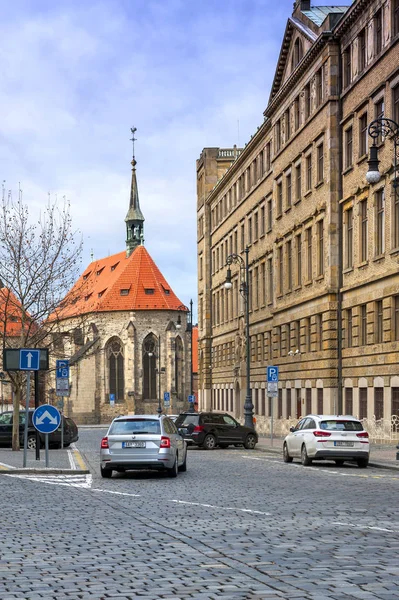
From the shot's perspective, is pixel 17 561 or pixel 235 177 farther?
pixel 235 177

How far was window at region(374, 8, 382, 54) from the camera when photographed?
135 feet

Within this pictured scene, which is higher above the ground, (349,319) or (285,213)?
(285,213)

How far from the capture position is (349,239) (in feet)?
148

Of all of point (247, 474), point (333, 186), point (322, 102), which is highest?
point (322, 102)

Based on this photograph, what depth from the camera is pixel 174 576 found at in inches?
366

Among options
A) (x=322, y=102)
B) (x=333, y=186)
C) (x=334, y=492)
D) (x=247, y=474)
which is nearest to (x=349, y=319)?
(x=333, y=186)

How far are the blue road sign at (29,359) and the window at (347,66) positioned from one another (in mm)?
23876

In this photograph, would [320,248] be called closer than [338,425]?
No

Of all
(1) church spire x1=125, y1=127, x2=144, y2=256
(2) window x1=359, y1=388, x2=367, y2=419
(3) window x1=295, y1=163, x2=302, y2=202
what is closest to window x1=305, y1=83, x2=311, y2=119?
(3) window x1=295, y1=163, x2=302, y2=202

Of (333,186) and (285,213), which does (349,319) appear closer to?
(333,186)

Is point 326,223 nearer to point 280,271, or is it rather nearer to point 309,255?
point 309,255

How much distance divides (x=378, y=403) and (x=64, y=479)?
20079mm

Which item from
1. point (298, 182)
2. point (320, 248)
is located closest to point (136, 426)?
point (320, 248)

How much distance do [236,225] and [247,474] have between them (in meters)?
50.2
